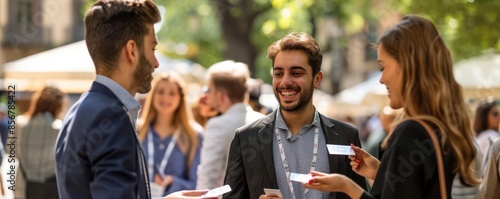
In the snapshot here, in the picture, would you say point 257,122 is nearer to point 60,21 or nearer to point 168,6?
point 168,6

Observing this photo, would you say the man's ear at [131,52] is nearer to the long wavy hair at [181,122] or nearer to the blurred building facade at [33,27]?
the long wavy hair at [181,122]

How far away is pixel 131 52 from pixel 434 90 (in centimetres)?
125

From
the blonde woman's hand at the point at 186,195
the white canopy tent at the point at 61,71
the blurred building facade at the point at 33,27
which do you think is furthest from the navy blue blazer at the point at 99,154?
the blurred building facade at the point at 33,27

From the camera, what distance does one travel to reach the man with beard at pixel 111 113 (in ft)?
11.3

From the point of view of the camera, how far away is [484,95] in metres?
17.5

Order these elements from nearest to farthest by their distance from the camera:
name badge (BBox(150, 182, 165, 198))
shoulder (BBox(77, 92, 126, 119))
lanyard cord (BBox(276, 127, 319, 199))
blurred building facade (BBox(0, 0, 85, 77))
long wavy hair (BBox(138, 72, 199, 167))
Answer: shoulder (BBox(77, 92, 126, 119)) → lanyard cord (BBox(276, 127, 319, 199)) → name badge (BBox(150, 182, 165, 198)) → long wavy hair (BBox(138, 72, 199, 167)) → blurred building facade (BBox(0, 0, 85, 77))

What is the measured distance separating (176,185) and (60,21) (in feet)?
132

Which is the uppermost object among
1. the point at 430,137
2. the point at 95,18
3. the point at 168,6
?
the point at 168,6

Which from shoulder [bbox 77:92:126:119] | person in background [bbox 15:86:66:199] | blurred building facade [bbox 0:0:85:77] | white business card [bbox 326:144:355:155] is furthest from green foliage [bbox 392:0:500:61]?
blurred building facade [bbox 0:0:85:77]

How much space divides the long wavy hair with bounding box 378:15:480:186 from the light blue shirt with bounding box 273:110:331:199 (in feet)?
Answer: 3.56

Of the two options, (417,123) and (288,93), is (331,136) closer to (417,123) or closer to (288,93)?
(288,93)

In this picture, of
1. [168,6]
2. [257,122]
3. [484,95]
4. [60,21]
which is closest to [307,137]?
[257,122]

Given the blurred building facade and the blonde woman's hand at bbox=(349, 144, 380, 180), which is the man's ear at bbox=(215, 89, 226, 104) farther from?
the blurred building facade

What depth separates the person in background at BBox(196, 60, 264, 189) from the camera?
6.66 m
